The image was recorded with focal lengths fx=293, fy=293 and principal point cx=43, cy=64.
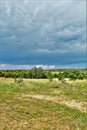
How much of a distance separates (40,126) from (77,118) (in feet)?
12.7

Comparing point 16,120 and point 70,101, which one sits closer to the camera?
point 16,120

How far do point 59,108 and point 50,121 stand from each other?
18.0ft

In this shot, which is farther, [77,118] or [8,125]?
[77,118]

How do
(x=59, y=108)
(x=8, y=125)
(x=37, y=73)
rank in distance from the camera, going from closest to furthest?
(x=8, y=125) < (x=59, y=108) < (x=37, y=73)

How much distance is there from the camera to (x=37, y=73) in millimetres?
105188

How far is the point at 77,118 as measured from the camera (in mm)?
22406

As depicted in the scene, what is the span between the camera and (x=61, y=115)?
23.5 m

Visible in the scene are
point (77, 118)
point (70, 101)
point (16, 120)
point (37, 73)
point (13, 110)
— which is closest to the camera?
point (16, 120)

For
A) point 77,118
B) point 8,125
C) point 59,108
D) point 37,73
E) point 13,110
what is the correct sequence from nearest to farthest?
point 8,125
point 77,118
point 13,110
point 59,108
point 37,73

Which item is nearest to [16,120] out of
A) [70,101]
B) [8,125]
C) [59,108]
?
[8,125]

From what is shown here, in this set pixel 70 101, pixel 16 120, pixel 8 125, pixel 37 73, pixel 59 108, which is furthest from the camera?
pixel 37 73

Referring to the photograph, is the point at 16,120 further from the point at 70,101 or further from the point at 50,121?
the point at 70,101

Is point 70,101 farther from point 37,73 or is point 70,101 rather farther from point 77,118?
point 37,73

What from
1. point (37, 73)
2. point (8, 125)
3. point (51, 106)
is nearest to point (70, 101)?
point (51, 106)
